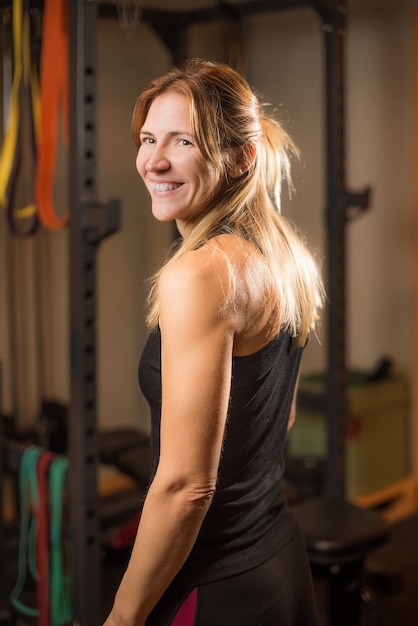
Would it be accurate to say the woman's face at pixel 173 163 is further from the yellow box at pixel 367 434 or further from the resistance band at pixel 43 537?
the yellow box at pixel 367 434

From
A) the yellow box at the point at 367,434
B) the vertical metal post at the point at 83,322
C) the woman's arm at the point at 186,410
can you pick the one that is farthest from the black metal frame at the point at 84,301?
the yellow box at the point at 367,434

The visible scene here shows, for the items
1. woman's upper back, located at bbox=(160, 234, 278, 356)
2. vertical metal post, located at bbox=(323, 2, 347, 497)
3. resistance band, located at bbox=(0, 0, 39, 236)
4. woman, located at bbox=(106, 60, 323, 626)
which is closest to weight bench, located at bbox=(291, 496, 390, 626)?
vertical metal post, located at bbox=(323, 2, 347, 497)

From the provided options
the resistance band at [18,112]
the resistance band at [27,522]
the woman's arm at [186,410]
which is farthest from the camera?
the resistance band at [27,522]

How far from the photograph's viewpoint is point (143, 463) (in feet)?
8.52

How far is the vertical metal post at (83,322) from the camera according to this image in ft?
5.49

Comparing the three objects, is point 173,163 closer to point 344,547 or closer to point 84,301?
point 84,301

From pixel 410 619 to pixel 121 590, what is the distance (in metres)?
1.76

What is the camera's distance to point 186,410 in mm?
904

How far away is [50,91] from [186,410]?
1.02 meters

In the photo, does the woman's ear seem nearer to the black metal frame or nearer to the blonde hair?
the blonde hair

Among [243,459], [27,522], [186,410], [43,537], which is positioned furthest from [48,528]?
[186,410]

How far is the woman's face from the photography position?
3.05ft

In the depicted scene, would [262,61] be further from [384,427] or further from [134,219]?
[384,427]

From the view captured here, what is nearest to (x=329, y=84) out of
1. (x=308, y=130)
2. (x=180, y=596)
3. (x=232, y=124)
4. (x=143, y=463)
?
A: (x=308, y=130)
